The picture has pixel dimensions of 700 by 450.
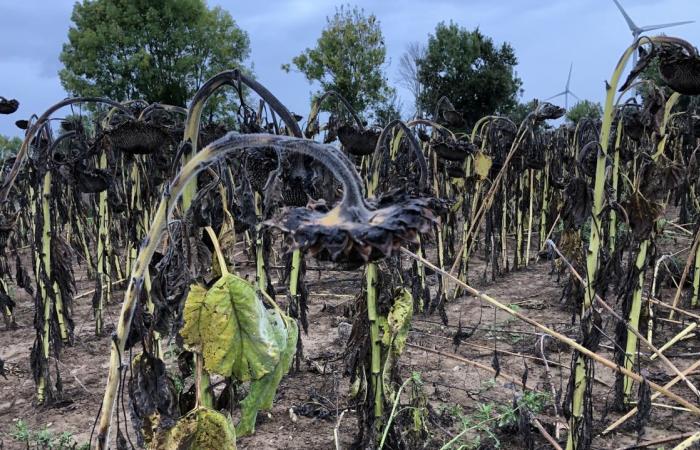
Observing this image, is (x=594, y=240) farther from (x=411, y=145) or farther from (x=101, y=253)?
(x=101, y=253)

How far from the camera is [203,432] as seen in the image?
3.37 feet

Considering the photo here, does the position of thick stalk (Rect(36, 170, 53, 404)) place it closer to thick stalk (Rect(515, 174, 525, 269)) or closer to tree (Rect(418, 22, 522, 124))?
thick stalk (Rect(515, 174, 525, 269))

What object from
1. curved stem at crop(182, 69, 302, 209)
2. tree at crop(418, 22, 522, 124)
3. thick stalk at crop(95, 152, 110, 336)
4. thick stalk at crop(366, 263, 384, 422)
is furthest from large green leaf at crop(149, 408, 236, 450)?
tree at crop(418, 22, 522, 124)

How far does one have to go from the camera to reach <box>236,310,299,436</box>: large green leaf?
1.09m

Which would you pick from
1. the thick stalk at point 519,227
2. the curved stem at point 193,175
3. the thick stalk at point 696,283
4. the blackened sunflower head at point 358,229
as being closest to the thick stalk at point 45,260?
the curved stem at point 193,175

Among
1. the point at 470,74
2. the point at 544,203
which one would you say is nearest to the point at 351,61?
the point at 470,74

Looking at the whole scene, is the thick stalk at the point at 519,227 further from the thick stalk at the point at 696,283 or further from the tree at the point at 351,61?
the tree at the point at 351,61

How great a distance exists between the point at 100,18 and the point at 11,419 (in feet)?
84.1

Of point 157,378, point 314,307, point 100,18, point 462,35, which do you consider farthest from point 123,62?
point 157,378

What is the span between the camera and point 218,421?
102 centimetres

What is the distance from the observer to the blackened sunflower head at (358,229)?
0.70 metres

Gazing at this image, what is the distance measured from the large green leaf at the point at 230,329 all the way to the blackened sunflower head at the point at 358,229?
0.29 meters

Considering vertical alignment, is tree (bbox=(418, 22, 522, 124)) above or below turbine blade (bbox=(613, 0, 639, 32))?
above

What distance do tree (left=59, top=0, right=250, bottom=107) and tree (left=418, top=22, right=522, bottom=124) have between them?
861 centimetres
